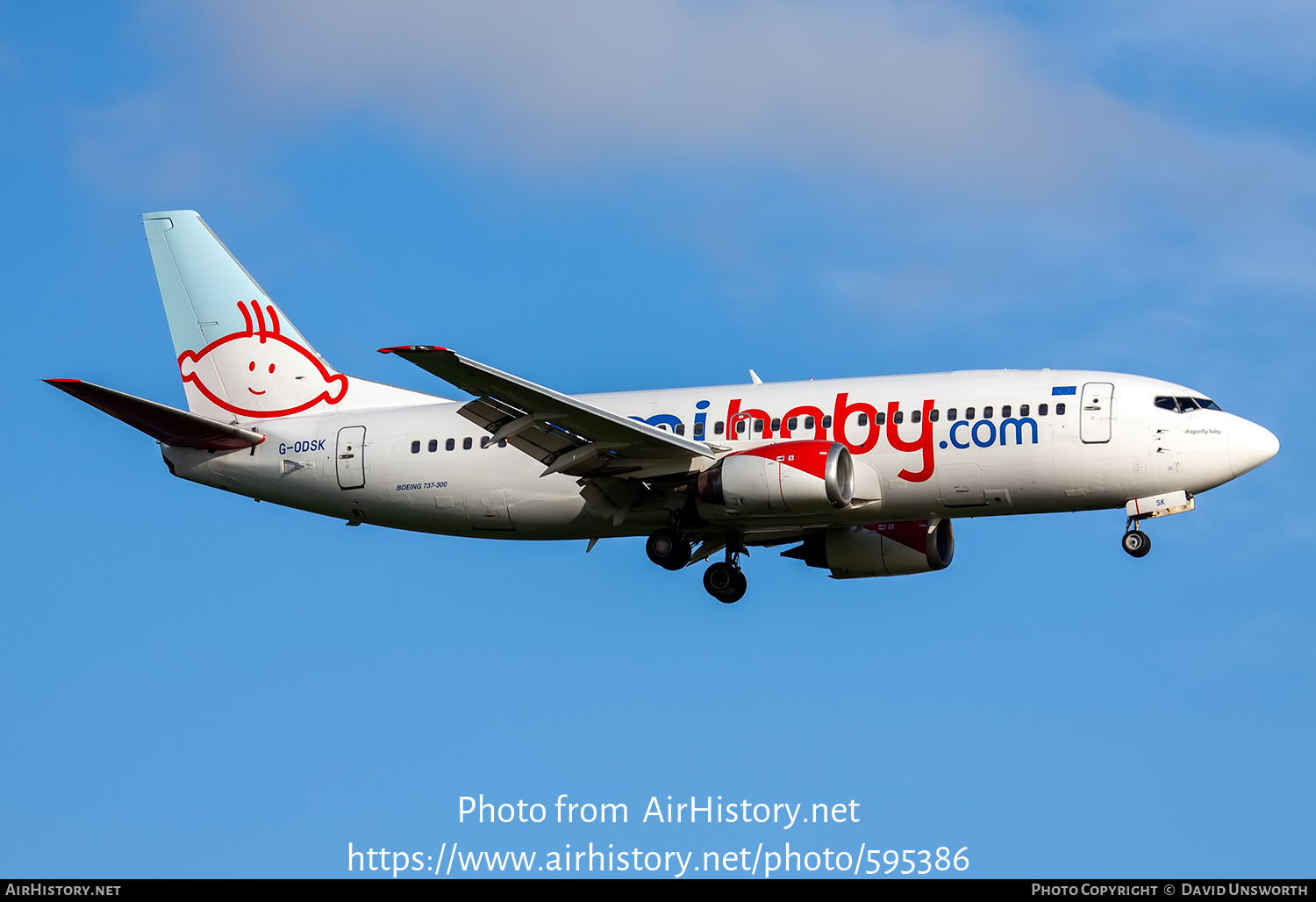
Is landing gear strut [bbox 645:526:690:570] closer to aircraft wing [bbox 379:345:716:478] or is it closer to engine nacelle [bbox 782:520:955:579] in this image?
aircraft wing [bbox 379:345:716:478]

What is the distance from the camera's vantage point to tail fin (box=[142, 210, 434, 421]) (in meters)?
43.7

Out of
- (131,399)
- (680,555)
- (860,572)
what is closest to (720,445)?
(680,555)

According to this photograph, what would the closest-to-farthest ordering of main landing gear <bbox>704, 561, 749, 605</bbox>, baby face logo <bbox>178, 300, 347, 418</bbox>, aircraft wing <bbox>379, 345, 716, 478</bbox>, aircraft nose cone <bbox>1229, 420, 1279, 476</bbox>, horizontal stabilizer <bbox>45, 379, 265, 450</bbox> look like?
1. aircraft wing <bbox>379, 345, 716, 478</bbox>
2. aircraft nose cone <bbox>1229, 420, 1279, 476</bbox>
3. horizontal stabilizer <bbox>45, 379, 265, 450</bbox>
4. main landing gear <bbox>704, 561, 749, 605</bbox>
5. baby face logo <bbox>178, 300, 347, 418</bbox>

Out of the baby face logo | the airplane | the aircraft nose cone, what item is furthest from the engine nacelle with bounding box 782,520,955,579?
the baby face logo

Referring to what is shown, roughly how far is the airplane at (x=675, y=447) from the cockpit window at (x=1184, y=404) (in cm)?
5

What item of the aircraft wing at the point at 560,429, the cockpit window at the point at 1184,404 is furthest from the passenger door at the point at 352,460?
the cockpit window at the point at 1184,404

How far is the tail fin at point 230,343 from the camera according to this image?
43.7 meters

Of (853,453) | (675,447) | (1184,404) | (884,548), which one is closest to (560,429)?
(675,447)

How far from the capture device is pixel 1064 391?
3719cm

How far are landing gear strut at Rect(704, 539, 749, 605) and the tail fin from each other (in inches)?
343

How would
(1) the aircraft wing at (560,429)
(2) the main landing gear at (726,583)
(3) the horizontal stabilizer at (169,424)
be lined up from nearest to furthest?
(1) the aircraft wing at (560,429), (3) the horizontal stabilizer at (169,424), (2) the main landing gear at (726,583)

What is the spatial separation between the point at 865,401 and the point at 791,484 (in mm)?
2850

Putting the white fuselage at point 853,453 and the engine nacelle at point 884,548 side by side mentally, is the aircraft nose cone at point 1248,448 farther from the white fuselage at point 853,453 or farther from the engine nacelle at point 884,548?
the engine nacelle at point 884,548
